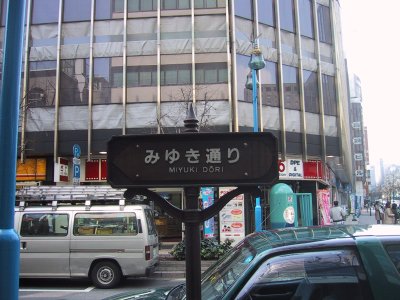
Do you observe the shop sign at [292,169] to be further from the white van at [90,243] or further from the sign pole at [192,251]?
the sign pole at [192,251]

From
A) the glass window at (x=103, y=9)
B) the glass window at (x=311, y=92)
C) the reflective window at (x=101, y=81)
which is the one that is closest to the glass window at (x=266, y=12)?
the glass window at (x=311, y=92)

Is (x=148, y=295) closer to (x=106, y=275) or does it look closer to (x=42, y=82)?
(x=106, y=275)

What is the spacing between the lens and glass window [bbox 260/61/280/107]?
20.7 metres

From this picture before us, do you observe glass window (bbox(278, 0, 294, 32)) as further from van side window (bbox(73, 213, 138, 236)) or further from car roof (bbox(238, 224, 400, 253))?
car roof (bbox(238, 224, 400, 253))

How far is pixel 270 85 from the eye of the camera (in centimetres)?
2092

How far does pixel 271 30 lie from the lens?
21.5m

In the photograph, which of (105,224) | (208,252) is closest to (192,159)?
(105,224)

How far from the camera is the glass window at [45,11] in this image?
2055 cm

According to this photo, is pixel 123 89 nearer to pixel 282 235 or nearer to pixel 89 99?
pixel 89 99

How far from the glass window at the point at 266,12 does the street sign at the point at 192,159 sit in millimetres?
19509

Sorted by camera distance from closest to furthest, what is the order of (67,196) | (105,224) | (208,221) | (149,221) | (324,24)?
(105,224) < (149,221) < (67,196) < (208,221) < (324,24)

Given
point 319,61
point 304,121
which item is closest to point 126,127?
point 304,121

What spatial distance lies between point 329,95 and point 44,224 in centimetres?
1691

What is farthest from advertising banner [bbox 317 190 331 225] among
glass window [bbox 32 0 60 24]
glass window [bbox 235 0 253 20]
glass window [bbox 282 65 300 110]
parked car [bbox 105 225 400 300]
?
parked car [bbox 105 225 400 300]
